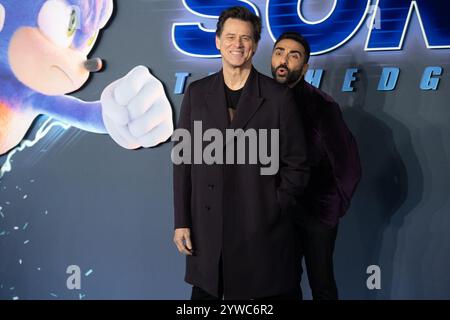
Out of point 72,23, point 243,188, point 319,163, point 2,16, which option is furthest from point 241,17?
point 2,16

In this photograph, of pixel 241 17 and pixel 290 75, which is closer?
pixel 241 17

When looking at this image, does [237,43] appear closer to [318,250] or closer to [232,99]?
[232,99]

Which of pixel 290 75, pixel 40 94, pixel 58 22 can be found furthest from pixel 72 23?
pixel 290 75

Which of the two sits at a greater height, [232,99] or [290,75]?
[290,75]

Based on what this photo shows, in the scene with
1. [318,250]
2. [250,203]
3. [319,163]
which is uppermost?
[319,163]

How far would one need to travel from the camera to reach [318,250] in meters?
2.98

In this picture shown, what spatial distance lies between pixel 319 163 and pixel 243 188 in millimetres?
599

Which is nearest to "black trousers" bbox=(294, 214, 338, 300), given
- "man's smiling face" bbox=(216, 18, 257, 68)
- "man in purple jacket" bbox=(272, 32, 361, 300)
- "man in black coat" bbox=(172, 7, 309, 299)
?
"man in purple jacket" bbox=(272, 32, 361, 300)

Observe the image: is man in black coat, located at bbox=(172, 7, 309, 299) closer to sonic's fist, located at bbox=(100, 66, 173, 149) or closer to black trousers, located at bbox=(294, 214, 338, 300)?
black trousers, located at bbox=(294, 214, 338, 300)

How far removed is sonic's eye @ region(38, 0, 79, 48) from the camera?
354 centimetres

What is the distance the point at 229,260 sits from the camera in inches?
97.0
